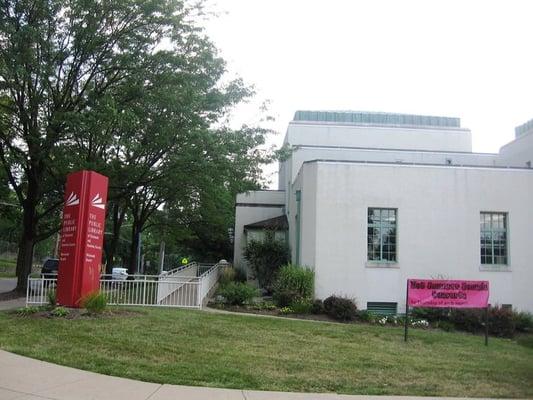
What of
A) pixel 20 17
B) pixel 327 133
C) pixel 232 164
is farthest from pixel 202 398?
pixel 327 133

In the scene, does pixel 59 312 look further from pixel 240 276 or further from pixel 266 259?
pixel 240 276

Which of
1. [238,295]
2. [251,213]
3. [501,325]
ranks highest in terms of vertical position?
[251,213]

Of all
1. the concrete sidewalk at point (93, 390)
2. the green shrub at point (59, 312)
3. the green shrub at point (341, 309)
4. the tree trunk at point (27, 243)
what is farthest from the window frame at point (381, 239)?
the tree trunk at point (27, 243)

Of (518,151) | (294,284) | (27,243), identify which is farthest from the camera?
(518,151)

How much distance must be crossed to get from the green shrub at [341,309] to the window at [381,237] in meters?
3.39

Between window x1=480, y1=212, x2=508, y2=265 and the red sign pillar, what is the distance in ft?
44.9

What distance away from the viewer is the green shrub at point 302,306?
1728cm

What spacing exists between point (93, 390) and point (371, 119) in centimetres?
3237

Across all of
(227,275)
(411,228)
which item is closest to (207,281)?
(227,275)

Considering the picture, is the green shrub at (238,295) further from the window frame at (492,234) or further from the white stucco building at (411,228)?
the window frame at (492,234)

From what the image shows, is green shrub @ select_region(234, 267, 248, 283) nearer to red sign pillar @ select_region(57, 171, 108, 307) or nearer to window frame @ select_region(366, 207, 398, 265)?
window frame @ select_region(366, 207, 398, 265)

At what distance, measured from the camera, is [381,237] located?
66.5 feet

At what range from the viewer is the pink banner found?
Result: 44.9 ft

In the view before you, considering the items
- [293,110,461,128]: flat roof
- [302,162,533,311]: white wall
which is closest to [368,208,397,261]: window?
[302,162,533,311]: white wall
